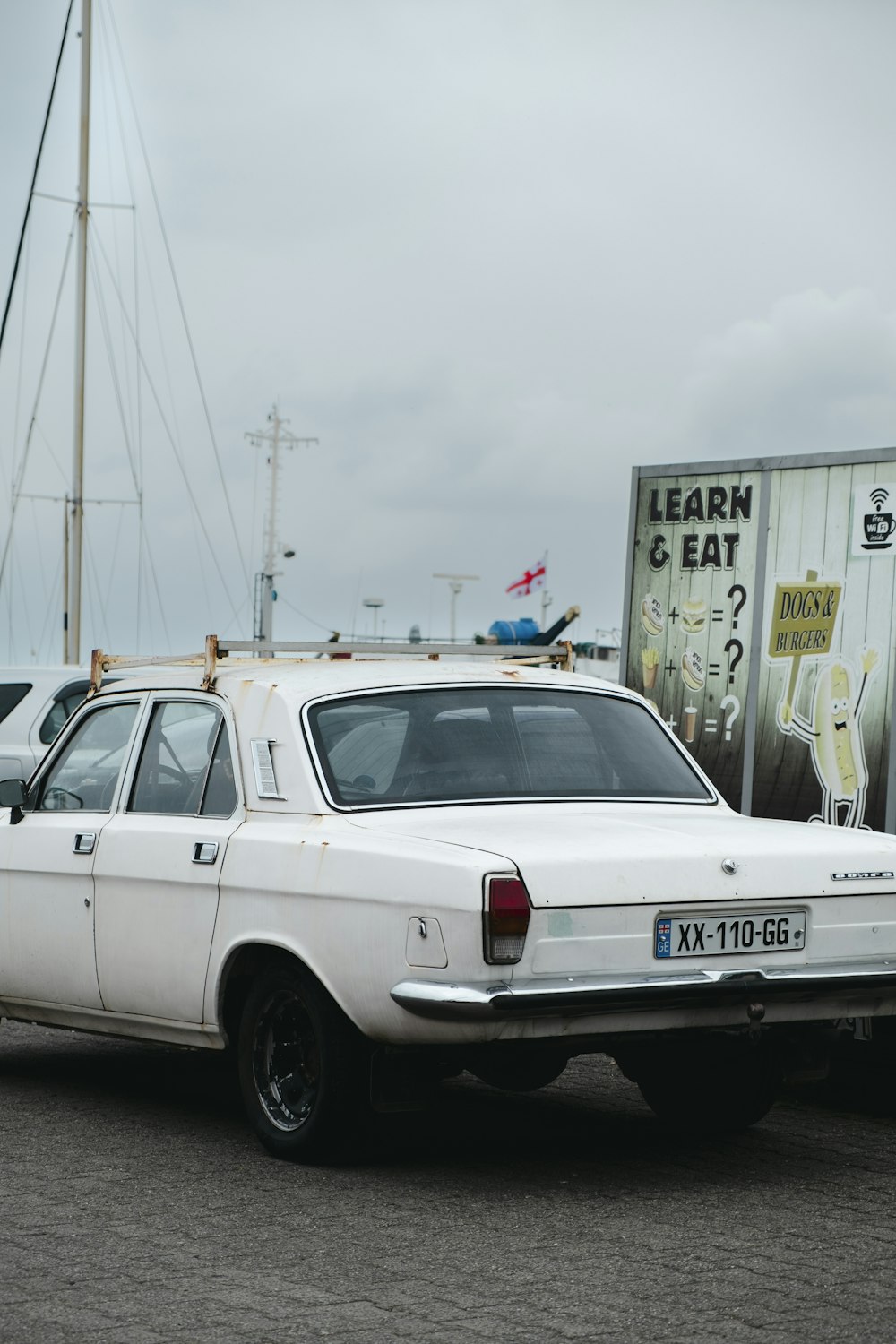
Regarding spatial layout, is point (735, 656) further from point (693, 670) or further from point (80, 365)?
point (80, 365)

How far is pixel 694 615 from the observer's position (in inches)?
434

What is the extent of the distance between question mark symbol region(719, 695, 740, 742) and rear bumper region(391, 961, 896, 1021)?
166 inches

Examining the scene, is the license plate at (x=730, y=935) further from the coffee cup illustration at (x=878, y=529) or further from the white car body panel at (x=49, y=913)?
the coffee cup illustration at (x=878, y=529)

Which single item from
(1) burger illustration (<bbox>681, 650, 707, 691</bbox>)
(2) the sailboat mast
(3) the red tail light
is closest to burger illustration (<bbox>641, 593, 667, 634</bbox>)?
(1) burger illustration (<bbox>681, 650, 707, 691</bbox>)

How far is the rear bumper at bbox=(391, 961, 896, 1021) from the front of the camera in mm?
5918

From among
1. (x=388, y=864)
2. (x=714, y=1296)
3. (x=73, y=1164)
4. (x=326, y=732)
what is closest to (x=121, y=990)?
(x=73, y=1164)

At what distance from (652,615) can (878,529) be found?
176cm

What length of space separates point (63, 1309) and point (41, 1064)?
14.7 ft

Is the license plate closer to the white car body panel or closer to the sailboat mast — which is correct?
the white car body panel

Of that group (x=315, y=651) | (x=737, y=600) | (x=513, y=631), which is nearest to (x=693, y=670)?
(x=737, y=600)

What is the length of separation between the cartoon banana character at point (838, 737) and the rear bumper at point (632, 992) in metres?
3.41

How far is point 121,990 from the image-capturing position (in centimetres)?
757

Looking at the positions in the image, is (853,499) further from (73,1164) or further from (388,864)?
(73,1164)

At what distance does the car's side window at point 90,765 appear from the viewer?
26.5ft
